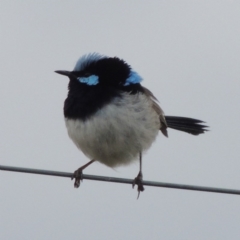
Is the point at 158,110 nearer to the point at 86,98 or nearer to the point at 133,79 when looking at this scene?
the point at 133,79

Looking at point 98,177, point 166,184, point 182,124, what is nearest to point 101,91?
point 98,177

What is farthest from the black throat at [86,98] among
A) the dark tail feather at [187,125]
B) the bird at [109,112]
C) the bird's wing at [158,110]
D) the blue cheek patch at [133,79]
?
the dark tail feather at [187,125]

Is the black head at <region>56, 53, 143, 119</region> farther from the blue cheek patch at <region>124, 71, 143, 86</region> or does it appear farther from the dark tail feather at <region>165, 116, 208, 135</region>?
the dark tail feather at <region>165, 116, 208, 135</region>

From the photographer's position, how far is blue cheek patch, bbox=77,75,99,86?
6.84 meters

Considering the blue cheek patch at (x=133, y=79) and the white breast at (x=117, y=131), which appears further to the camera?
the blue cheek patch at (x=133, y=79)

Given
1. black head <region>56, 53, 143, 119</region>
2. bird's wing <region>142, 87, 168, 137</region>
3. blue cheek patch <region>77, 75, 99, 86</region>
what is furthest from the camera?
bird's wing <region>142, 87, 168, 137</region>

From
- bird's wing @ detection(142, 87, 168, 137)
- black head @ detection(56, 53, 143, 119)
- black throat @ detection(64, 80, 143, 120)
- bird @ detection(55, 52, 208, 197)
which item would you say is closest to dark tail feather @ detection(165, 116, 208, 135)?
bird's wing @ detection(142, 87, 168, 137)

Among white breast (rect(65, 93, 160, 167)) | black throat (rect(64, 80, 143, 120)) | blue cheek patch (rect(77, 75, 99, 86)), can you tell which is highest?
blue cheek patch (rect(77, 75, 99, 86))

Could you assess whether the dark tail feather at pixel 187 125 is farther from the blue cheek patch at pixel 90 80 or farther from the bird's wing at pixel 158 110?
Result: the blue cheek patch at pixel 90 80

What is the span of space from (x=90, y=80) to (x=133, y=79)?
50 centimetres

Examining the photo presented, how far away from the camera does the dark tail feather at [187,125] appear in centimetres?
896

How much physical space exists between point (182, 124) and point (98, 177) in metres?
3.71

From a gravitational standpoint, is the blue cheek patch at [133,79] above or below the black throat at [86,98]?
above

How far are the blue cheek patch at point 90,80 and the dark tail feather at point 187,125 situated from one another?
7.75ft
